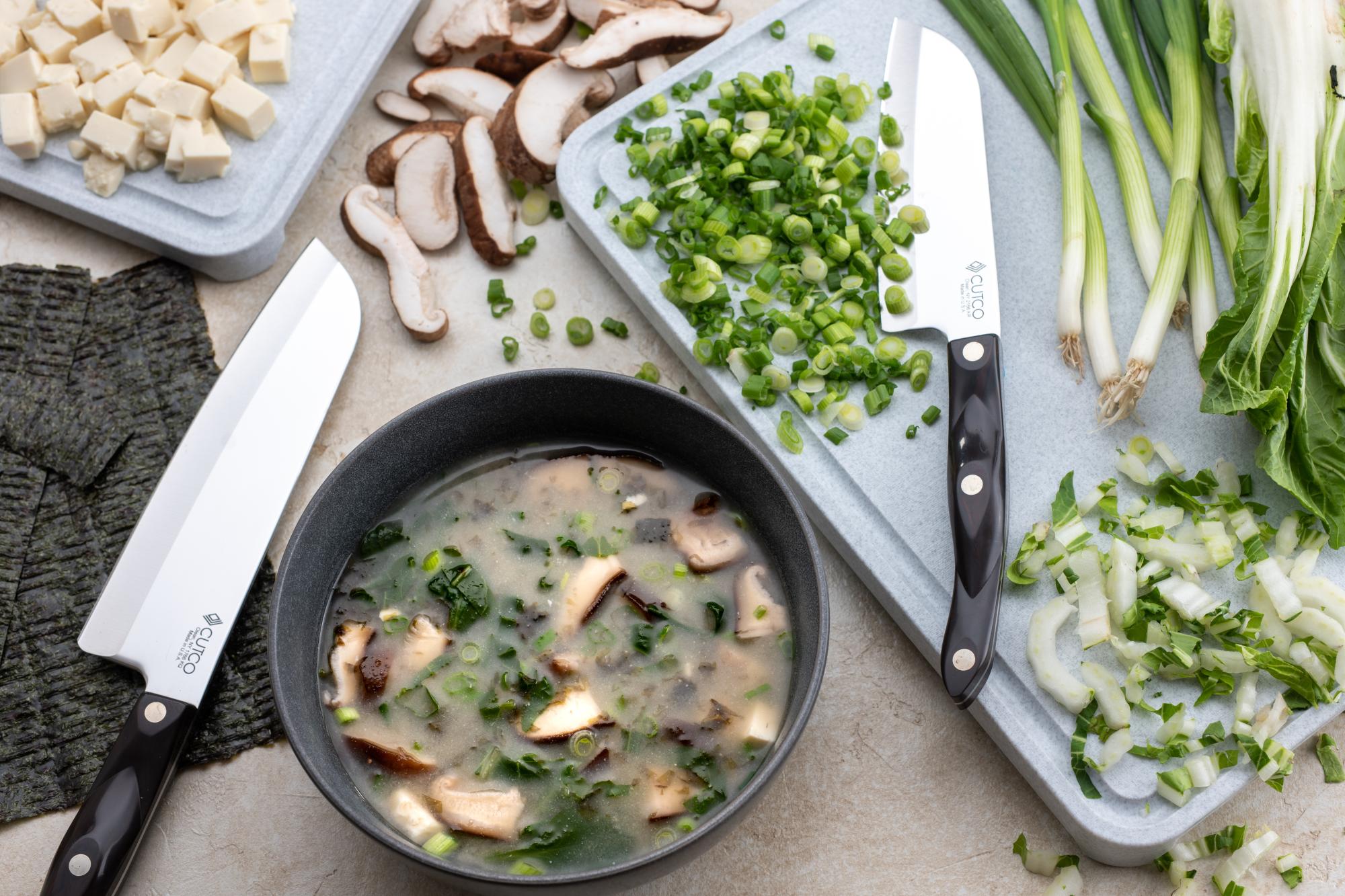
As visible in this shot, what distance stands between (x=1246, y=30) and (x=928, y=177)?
2.42 ft

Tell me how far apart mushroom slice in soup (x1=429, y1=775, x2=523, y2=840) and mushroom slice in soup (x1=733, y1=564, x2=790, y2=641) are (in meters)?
0.46

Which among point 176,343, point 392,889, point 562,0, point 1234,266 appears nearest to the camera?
point 392,889

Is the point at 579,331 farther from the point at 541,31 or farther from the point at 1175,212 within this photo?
the point at 1175,212

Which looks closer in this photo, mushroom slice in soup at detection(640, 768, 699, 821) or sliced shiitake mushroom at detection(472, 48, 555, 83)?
mushroom slice in soup at detection(640, 768, 699, 821)

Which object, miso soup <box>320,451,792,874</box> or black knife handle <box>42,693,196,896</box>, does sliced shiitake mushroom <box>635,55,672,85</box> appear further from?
black knife handle <box>42,693,196,896</box>

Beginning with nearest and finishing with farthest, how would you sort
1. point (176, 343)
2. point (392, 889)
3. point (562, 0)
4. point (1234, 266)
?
point (392, 889)
point (1234, 266)
point (176, 343)
point (562, 0)

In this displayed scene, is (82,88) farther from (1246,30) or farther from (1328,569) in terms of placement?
(1328,569)

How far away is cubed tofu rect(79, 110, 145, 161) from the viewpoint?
8.21 feet

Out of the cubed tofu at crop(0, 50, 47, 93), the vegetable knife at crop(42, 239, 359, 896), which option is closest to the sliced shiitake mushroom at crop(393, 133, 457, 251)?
→ the vegetable knife at crop(42, 239, 359, 896)

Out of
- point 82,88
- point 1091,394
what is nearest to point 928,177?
point 1091,394

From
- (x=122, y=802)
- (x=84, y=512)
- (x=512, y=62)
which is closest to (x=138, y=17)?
(x=512, y=62)

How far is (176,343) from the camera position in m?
2.50

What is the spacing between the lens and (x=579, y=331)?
99.7 inches

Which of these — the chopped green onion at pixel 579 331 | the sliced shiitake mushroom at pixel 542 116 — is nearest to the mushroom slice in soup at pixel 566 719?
the chopped green onion at pixel 579 331
